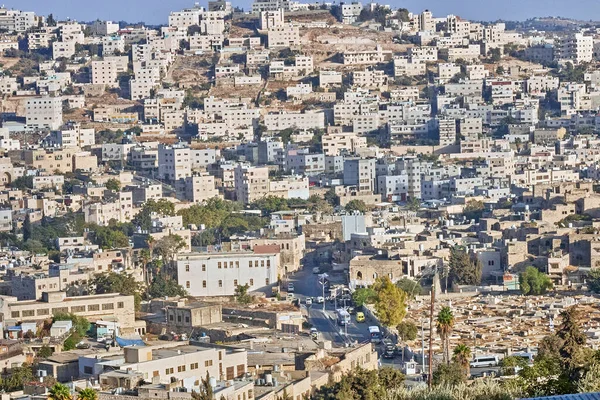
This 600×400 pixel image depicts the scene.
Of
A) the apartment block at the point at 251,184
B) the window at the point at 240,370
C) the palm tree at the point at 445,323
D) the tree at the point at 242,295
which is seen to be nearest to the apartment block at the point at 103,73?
the apartment block at the point at 251,184

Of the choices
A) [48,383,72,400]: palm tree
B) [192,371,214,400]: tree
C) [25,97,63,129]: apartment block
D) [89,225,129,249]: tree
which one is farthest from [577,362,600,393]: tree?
[25,97,63,129]: apartment block

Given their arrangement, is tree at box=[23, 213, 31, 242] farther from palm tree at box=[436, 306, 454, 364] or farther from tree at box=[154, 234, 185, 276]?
palm tree at box=[436, 306, 454, 364]

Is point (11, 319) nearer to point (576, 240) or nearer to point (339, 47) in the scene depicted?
point (576, 240)

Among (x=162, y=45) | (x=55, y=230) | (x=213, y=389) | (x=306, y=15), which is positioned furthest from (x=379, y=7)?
(x=213, y=389)

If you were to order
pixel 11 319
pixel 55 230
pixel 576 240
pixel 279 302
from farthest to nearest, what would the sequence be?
1. pixel 55 230
2. pixel 576 240
3. pixel 279 302
4. pixel 11 319

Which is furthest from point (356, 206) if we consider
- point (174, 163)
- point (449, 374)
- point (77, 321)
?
point (449, 374)

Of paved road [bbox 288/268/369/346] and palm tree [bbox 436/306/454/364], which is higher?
palm tree [bbox 436/306/454/364]

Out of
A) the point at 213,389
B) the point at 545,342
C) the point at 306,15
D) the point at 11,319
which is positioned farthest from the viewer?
the point at 306,15
